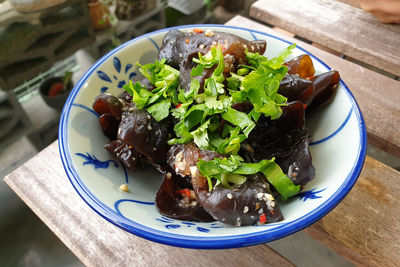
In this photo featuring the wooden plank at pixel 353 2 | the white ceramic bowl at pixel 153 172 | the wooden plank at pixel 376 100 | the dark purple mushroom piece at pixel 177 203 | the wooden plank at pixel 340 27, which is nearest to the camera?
the white ceramic bowl at pixel 153 172

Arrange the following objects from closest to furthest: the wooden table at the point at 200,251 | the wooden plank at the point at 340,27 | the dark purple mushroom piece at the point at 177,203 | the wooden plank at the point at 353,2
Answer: the dark purple mushroom piece at the point at 177,203, the wooden table at the point at 200,251, the wooden plank at the point at 340,27, the wooden plank at the point at 353,2

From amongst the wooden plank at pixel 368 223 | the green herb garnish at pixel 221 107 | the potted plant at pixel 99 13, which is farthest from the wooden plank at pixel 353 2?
the potted plant at pixel 99 13

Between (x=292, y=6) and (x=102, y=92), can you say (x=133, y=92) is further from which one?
(x=292, y=6)

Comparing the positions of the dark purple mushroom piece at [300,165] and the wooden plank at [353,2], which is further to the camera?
the wooden plank at [353,2]

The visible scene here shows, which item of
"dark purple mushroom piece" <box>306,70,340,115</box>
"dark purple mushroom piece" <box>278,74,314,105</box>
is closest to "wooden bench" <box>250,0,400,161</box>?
"dark purple mushroom piece" <box>306,70,340,115</box>

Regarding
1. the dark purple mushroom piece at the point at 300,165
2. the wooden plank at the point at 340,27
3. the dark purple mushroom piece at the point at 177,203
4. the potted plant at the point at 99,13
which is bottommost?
the potted plant at the point at 99,13

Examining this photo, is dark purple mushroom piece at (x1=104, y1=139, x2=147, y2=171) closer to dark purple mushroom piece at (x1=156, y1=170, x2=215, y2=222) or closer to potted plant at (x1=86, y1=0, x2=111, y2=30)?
dark purple mushroom piece at (x1=156, y1=170, x2=215, y2=222)

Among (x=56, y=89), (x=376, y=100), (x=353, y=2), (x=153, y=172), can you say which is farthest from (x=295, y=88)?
(x=56, y=89)

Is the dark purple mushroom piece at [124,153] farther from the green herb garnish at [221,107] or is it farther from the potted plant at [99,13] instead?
the potted plant at [99,13]
